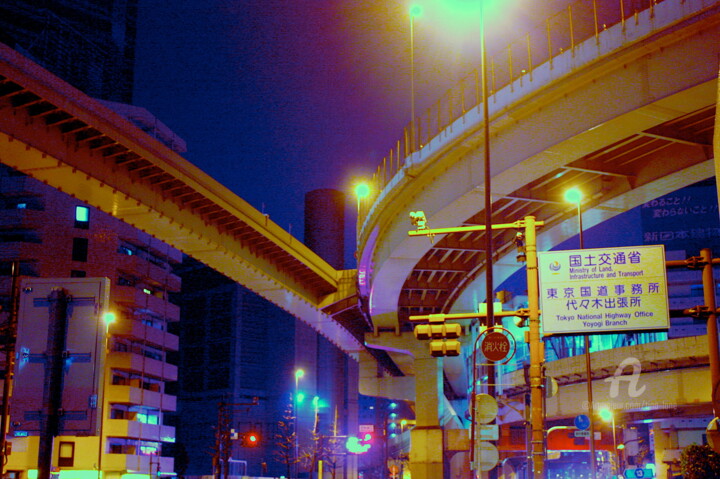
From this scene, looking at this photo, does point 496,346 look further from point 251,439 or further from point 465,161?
point 251,439

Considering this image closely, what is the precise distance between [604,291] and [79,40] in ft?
370

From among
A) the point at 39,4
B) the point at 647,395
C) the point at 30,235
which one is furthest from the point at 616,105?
the point at 39,4

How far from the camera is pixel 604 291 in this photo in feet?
54.4

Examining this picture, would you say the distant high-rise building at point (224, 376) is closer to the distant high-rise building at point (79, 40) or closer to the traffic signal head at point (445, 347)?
the distant high-rise building at point (79, 40)

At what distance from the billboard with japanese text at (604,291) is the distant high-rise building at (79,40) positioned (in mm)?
94569

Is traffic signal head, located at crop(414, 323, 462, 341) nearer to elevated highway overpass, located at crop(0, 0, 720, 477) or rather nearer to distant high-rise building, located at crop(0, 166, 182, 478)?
elevated highway overpass, located at crop(0, 0, 720, 477)

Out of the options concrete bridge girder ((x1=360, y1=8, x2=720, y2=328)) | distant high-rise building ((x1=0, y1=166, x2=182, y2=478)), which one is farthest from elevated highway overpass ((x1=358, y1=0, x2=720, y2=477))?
distant high-rise building ((x1=0, y1=166, x2=182, y2=478))

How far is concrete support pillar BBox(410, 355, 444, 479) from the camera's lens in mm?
48000

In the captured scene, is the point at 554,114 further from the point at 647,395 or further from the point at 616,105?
the point at 647,395

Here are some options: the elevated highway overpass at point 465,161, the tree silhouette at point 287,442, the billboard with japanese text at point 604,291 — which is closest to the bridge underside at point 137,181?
the elevated highway overpass at point 465,161

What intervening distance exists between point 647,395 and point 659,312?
23.4 meters

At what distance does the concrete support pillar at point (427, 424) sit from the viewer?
48.0 metres

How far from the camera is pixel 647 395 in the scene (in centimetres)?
3791

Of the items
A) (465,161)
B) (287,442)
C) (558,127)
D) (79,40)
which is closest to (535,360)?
(558,127)
